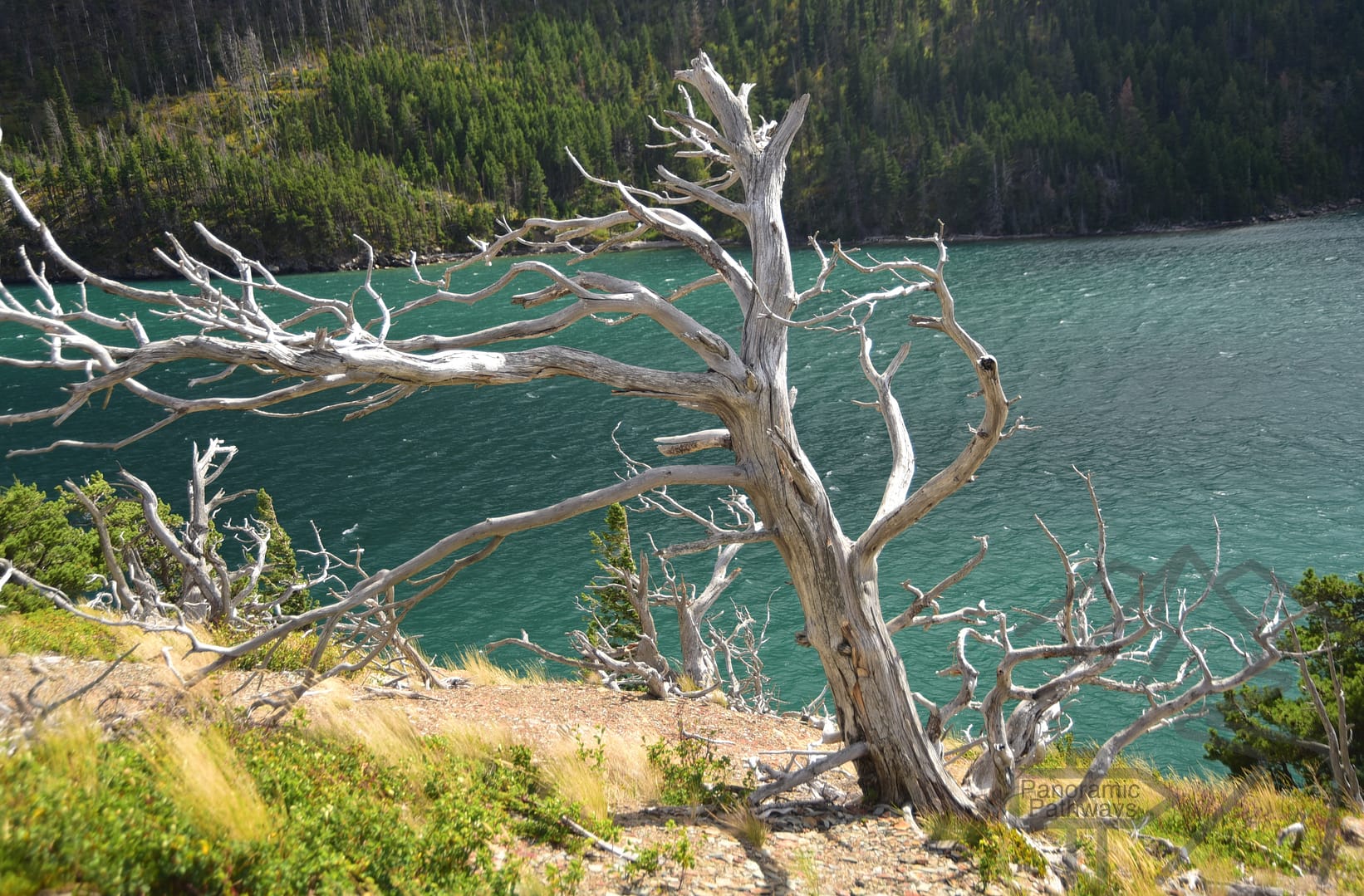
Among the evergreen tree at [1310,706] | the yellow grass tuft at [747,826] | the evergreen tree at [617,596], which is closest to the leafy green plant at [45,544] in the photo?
the evergreen tree at [617,596]

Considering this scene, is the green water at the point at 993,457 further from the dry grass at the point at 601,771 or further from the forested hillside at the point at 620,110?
the forested hillside at the point at 620,110

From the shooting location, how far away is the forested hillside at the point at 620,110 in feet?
319

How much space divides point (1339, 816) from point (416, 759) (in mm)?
6189

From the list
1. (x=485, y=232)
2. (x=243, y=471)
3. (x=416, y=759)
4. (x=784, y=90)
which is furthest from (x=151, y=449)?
(x=784, y=90)

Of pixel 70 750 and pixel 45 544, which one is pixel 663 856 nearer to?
pixel 70 750

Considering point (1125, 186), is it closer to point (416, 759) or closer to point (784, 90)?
point (784, 90)

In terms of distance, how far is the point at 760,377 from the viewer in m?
6.13

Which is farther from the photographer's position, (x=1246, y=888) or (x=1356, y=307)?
(x=1356, y=307)

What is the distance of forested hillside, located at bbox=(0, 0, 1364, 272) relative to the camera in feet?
319

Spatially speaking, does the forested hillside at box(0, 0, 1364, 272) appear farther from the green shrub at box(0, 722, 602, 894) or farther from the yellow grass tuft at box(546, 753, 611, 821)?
the green shrub at box(0, 722, 602, 894)

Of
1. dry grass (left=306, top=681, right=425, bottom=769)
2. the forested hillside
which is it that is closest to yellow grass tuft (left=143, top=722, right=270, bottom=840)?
dry grass (left=306, top=681, right=425, bottom=769)

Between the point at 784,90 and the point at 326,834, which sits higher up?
the point at 784,90

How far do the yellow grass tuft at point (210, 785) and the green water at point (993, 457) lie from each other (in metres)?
11.2

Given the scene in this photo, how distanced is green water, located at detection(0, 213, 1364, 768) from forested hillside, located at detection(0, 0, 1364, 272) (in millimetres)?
44984
